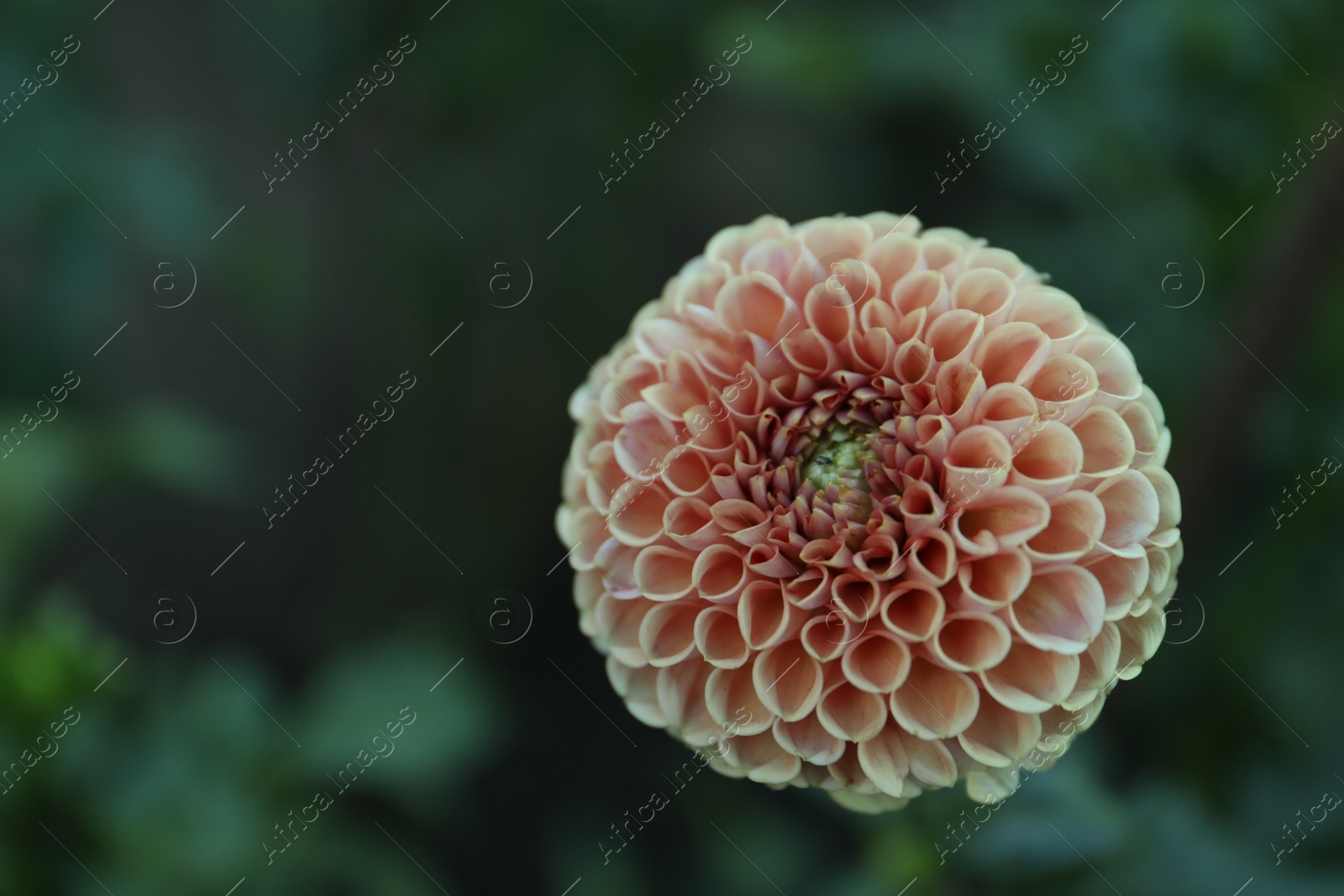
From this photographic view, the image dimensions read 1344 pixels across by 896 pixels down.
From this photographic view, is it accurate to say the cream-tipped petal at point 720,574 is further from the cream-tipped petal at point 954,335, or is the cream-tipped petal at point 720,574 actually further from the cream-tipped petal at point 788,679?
the cream-tipped petal at point 954,335

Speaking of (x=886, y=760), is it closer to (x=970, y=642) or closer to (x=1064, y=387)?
(x=970, y=642)

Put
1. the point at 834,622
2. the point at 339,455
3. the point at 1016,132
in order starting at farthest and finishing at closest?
the point at 339,455
the point at 1016,132
the point at 834,622

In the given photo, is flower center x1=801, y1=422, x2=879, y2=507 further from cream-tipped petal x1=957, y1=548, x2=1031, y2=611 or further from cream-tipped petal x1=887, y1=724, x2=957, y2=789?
cream-tipped petal x1=887, y1=724, x2=957, y2=789

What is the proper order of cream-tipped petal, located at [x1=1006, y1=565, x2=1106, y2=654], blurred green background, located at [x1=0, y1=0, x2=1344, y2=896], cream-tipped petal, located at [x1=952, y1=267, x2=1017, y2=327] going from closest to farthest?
cream-tipped petal, located at [x1=1006, y1=565, x2=1106, y2=654] < cream-tipped petal, located at [x1=952, y1=267, x2=1017, y2=327] < blurred green background, located at [x1=0, y1=0, x2=1344, y2=896]

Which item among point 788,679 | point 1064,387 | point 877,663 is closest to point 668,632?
point 788,679

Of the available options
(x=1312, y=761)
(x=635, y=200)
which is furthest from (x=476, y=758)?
(x=1312, y=761)

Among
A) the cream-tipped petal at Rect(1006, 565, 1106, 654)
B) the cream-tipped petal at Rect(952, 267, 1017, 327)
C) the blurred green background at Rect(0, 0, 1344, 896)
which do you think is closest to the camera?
the cream-tipped petal at Rect(1006, 565, 1106, 654)

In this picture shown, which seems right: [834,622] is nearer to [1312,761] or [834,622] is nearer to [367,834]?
[1312,761]

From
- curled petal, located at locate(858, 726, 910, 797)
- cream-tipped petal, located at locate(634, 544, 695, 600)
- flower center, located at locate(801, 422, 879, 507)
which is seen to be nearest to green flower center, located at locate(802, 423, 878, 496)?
flower center, located at locate(801, 422, 879, 507)
